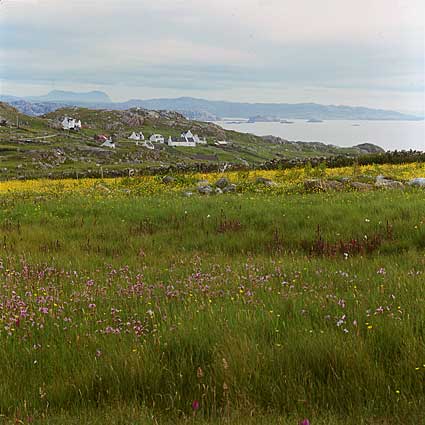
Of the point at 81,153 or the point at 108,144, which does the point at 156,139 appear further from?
the point at 81,153

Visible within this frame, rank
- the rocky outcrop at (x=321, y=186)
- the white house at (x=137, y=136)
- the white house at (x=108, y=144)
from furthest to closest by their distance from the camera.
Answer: the white house at (x=137, y=136) < the white house at (x=108, y=144) < the rocky outcrop at (x=321, y=186)

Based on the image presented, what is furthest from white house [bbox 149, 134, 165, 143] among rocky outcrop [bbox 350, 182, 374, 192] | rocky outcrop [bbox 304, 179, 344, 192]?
rocky outcrop [bbox 350, 182, 374, 192]

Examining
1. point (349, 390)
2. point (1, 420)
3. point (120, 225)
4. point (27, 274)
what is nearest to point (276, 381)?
point (349, 390)

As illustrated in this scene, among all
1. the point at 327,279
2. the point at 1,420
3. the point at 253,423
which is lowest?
the point at 1,420

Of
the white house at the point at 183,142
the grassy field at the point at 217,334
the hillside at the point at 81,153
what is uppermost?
the white house at the point at 183,142

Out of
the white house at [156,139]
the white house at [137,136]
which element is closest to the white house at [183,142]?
the white house at [156,139]

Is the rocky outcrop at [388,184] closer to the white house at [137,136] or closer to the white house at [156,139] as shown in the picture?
the white house at [156,139]

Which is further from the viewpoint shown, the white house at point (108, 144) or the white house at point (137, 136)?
the white house at point (137, 136)

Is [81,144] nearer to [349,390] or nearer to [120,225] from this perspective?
[120,225]

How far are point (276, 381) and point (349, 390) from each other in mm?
646

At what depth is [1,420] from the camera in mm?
3838

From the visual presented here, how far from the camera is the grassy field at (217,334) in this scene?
4.04 m

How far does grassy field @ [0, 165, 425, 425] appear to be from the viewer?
13.3 ft

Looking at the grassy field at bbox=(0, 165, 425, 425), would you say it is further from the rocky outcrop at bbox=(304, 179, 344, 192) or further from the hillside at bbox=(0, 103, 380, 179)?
the hillside at bbox=(0, 103, 380, 179)
